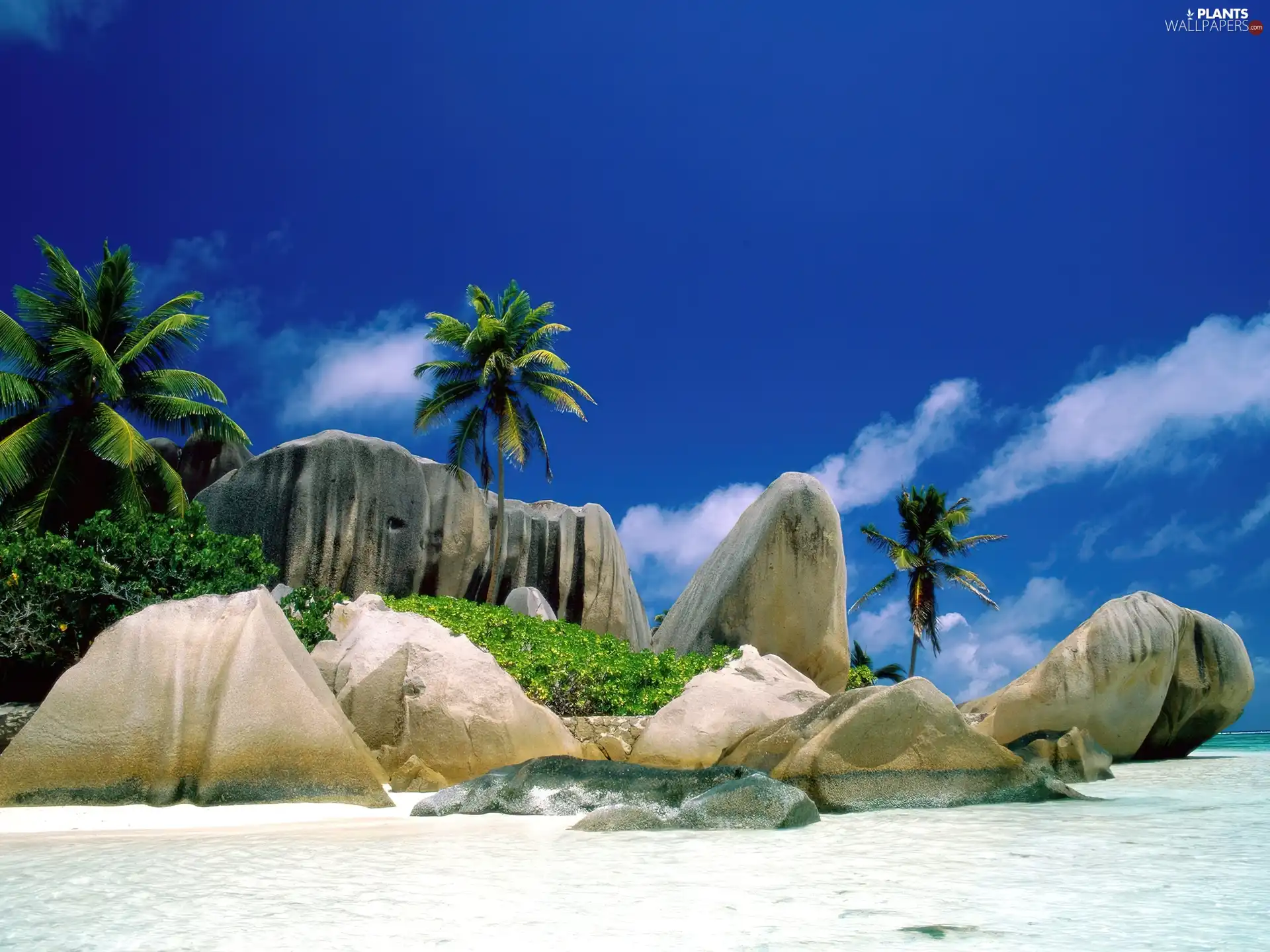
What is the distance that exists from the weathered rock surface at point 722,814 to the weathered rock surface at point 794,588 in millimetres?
9671

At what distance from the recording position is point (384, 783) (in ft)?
26.9

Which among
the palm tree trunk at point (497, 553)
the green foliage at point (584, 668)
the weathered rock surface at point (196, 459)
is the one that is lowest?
the green foliage at point (584, 668)

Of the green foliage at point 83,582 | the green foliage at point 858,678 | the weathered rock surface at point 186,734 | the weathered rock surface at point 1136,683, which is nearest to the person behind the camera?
the weathered rock surface at point 186,734

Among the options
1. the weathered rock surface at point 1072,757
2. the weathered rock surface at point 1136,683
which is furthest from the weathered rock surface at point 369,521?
the weathered rock surface at point 1072,757

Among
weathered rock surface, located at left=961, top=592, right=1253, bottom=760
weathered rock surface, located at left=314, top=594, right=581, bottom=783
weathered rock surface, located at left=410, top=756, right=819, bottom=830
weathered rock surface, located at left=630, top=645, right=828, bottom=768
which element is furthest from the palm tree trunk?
weathered rock surface, located at left=410, top=756, right=819, bottom=830

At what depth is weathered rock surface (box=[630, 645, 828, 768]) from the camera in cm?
992

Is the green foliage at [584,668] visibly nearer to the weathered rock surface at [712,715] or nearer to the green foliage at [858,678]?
the weathered rock surface at [712,715]

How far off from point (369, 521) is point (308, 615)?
10.4m

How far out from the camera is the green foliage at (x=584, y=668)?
12125mm

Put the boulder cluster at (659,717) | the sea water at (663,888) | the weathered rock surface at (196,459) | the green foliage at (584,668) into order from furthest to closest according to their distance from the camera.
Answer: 1. the weathered rock surface at (196,459)
2. the green foliage at (584,668)
3. the boulder cluster at (659,717)
4. the sea water at (663,888)

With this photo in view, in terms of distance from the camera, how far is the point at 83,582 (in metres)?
9.82

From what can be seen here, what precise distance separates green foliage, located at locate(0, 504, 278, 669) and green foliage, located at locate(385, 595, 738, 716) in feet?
12.8

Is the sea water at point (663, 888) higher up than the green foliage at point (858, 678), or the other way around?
the green foliage at point (858, 678)

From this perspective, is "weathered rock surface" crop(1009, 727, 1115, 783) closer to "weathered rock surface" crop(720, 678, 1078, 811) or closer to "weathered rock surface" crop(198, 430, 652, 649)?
"weathered rock surface" crop(720, 678, 1078, 811)
